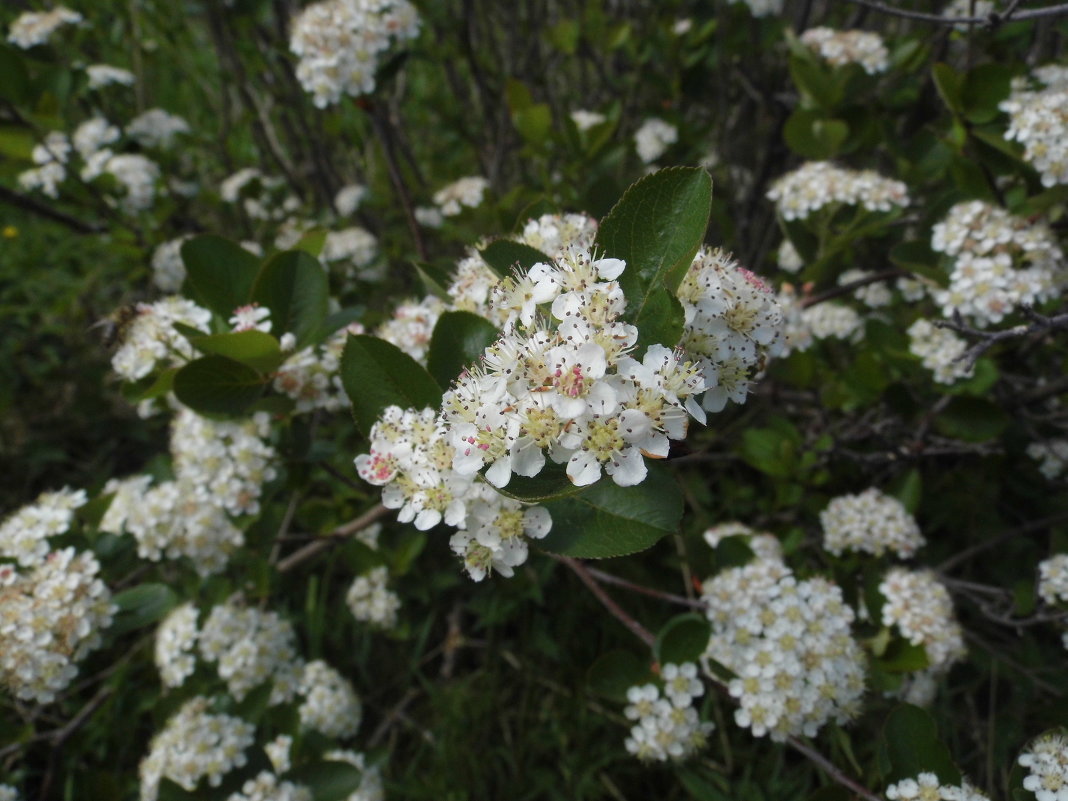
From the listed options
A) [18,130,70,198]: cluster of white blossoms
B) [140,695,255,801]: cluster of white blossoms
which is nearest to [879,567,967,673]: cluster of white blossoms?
[140,695,255,801]: cluster of white blossoms

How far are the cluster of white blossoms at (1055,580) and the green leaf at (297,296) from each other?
152 centimetres

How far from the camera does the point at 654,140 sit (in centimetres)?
266

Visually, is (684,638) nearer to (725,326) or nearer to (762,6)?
(725,326)

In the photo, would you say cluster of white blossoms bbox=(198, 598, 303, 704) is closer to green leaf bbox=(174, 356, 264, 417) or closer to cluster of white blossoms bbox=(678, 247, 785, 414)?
green leaf bbox=(174, 356, 264, 417)

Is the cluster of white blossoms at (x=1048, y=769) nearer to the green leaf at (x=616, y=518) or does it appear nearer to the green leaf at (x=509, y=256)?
the green leaf at (x=616, y=518)

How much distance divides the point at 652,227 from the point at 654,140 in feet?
6.33

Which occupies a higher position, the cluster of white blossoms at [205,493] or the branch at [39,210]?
the branch at [39,210]

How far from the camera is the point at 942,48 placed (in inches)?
91.4

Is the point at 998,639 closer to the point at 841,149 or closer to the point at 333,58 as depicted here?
the point at 841,149

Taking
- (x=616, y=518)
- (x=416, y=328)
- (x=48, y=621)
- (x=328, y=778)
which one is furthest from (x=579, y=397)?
(x=328, y=778)

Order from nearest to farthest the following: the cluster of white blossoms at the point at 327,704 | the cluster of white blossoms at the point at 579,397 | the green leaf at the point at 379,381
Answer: the cluster of white blossoms at the point at 579,397 → the green leaf at the point at 379,381 → the cluster of white blossoms at the point at 327,704

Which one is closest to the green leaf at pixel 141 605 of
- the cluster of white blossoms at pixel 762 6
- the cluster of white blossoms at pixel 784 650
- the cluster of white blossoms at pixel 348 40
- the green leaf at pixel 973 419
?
the cluster of white blossoms at pixel 784 650

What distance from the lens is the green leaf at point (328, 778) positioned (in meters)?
1.58

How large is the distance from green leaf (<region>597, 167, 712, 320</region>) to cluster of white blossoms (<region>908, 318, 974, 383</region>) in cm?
107
